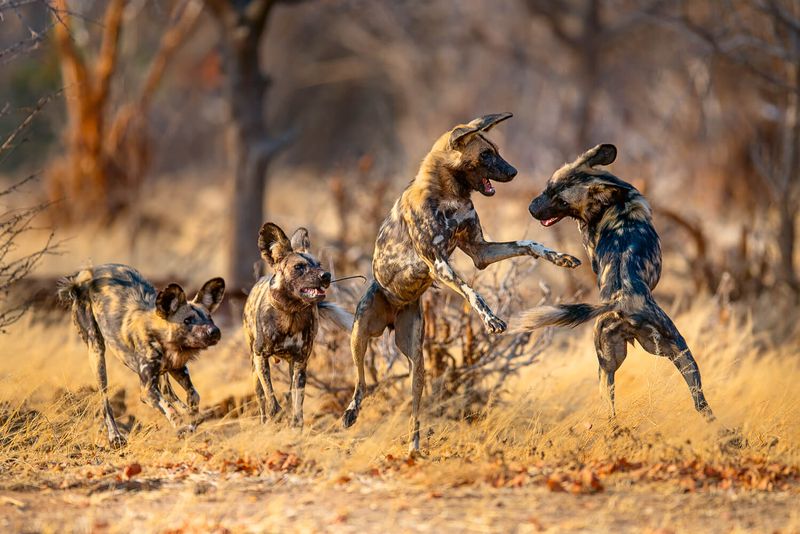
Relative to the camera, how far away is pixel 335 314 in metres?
6.43

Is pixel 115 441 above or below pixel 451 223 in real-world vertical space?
below

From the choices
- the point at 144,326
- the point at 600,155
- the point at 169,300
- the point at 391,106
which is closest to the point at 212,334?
the point at 169,300

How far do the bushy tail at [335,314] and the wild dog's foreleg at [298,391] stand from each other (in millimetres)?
352

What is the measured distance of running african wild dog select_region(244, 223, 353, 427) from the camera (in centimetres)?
586

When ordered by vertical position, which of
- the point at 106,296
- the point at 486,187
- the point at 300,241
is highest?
the point at 486,187

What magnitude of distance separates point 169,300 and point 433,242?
4.95ft

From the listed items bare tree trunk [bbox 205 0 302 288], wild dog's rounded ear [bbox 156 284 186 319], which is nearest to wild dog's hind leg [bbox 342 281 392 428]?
wild dog's rounded ear [bbox 156 284 186 319]

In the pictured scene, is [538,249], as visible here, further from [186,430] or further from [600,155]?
[186,430]

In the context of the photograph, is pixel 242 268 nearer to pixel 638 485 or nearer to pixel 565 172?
pixel 565 172

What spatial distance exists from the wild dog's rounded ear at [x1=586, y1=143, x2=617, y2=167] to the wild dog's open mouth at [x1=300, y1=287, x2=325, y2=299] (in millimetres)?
1706

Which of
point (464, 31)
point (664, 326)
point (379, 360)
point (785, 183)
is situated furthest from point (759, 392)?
point (464, 31)

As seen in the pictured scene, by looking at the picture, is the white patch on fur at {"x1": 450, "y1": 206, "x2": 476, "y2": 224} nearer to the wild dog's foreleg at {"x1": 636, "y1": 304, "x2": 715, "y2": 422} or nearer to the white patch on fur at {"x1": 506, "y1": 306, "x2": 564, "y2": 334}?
the white patch on fur at {"x1": 506, "y1": 306, "x2": 564, "y2": 334}

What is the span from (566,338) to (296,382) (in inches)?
148

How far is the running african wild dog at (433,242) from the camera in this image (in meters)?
5.71
